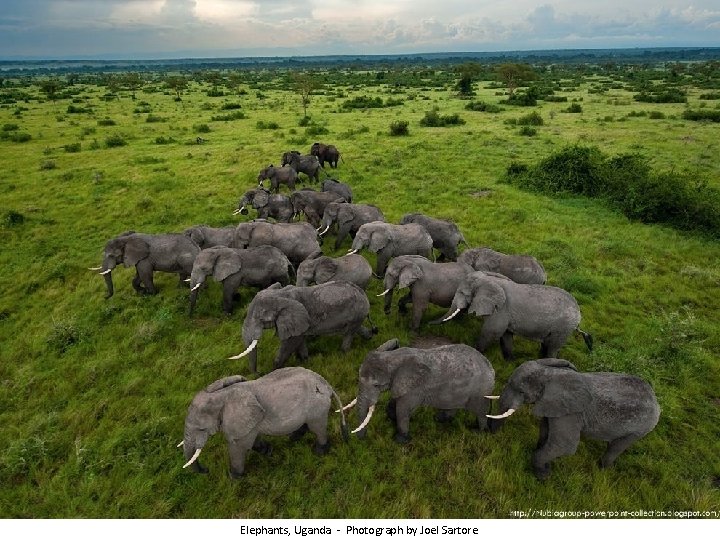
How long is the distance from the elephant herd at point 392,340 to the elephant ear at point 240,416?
0.01 meters

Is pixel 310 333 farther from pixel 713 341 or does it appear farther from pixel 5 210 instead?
pixel 5 210

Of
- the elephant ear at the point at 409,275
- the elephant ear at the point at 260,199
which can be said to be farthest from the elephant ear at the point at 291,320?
the elephant ear at the point at 260,199

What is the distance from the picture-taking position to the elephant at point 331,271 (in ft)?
30.5

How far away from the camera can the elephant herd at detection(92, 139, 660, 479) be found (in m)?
5.90

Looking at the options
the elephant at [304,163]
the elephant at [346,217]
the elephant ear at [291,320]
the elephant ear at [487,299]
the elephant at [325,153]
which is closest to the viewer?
the elephant ear at [291,320]

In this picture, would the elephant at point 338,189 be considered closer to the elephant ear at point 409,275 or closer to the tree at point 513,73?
the elephant ear at point 409,275

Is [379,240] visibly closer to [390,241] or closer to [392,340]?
[390,241]

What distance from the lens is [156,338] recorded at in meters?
9.35

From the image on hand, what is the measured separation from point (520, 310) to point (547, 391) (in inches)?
90.1

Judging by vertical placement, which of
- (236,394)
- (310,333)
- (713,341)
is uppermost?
(236,394)

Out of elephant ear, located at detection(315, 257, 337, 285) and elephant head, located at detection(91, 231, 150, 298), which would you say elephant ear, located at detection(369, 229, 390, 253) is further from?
elephant head, located at detection(91, 231, 150, 298)

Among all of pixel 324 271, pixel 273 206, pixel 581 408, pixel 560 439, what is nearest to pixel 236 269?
pixel 324 271
